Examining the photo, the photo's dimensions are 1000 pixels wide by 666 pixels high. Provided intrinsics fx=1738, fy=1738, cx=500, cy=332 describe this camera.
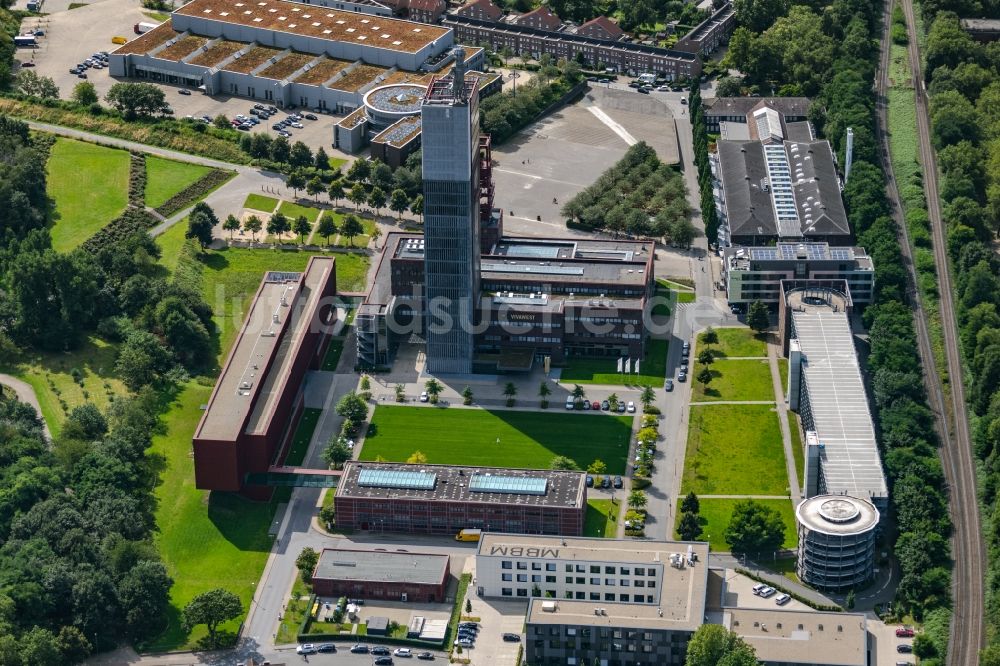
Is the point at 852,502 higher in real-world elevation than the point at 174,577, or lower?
higher

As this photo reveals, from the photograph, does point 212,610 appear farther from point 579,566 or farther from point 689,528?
point 689,528

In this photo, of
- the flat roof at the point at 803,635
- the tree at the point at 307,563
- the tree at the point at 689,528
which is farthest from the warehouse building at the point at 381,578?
the flat roof at the point at 803,635

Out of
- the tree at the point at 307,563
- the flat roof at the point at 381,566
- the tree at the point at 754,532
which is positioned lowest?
the tree at the point at 307,563

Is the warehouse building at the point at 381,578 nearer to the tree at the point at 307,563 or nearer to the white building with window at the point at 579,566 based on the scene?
the tree at the point at 307,563

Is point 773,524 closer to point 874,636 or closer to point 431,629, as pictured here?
point 874,636

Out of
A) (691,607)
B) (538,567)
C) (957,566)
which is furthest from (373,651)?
(957,566)

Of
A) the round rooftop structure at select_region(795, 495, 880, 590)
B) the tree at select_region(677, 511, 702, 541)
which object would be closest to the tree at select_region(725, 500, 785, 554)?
the round rooftop structure at select_region(795, 495, 880, 590)
